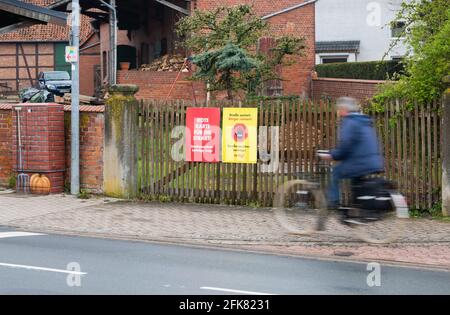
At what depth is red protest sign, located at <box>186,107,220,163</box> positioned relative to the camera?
14.4m

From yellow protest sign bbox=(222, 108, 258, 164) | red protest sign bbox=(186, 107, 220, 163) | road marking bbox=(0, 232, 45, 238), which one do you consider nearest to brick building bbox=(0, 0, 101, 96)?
red protest sign bbox=(186, 107, 220, 163)

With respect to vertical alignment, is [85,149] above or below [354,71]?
below

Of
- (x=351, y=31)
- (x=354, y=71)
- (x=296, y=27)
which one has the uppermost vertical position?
(x=351, y=31)

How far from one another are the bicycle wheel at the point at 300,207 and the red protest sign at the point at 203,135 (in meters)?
3.21

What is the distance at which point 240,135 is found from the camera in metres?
14.3

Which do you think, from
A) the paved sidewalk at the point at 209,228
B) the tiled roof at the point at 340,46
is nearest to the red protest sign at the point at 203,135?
the paved sidewalk at the point at 209,228

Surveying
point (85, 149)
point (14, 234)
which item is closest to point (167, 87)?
point (85, 149)

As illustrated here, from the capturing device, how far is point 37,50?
2073 inches

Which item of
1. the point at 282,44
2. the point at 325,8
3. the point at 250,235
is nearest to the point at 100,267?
the point at 250,235

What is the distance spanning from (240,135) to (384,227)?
4.34 metres

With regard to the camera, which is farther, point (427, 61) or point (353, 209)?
point (427, 61)

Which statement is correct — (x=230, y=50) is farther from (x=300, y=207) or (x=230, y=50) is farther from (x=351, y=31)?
(x=351, y=31)

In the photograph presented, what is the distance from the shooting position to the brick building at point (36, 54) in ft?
170
